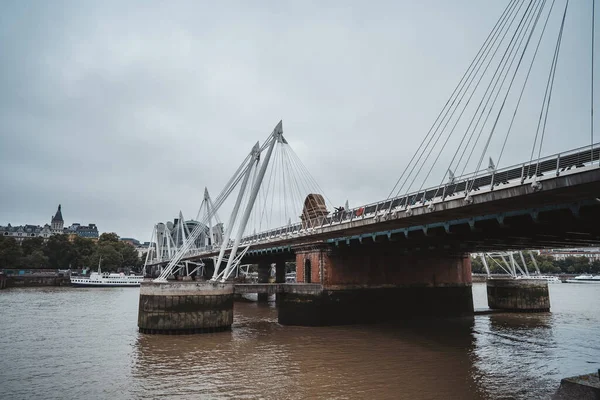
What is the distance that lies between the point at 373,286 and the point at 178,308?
683 inches

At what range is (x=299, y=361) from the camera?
74.5 ft

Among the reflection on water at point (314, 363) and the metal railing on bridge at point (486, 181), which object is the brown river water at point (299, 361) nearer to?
the reflection on water at point (314, 363)

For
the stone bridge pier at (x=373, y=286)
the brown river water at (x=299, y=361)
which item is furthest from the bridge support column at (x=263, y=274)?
the brown river water at (x=299, y=361)

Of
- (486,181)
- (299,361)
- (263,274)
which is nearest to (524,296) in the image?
(486,181)

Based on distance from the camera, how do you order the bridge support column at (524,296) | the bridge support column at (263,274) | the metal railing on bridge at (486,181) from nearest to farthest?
the metal railing on bridge at (486,181) → the bridge support column at (524,296) → the bridge support column at (263,274)

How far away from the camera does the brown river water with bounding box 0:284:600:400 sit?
17406mm

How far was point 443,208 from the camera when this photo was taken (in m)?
22.5

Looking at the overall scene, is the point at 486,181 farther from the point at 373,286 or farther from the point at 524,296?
the point at 524,296

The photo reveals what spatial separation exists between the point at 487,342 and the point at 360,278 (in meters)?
11.9

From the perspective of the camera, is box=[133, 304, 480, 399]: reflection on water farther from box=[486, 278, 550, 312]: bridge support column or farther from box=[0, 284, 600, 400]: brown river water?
box=[486, 278, 550, 312]: bridge support column

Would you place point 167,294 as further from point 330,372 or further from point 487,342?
point 487,342

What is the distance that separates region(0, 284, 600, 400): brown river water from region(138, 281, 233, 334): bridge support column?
Result: 3.86 feet

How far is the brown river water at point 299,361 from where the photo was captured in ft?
57.1

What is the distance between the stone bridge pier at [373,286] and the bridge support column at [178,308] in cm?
754
